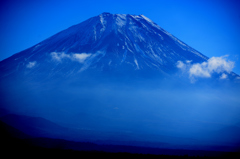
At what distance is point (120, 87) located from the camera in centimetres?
5106

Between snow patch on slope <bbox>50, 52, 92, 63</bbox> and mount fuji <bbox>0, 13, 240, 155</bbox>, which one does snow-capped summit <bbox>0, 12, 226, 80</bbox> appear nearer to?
snow patch on slope <bbox>50, 52, 92, 63</bbox>

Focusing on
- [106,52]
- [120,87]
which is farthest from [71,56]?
[120,87]

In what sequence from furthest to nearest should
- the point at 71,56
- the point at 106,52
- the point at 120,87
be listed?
the point at 71,56
the point at 106,52
the point at 120,87

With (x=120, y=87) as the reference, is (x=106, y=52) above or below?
above

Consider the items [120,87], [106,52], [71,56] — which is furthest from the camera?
[71,56]

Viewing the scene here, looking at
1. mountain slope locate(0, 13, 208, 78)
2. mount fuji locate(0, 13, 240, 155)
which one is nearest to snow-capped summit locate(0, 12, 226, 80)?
mountain slope locate(0, 13, 208, 78)

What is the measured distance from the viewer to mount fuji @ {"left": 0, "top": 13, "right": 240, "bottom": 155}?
132 ft

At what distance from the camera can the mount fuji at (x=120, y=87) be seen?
40125mm

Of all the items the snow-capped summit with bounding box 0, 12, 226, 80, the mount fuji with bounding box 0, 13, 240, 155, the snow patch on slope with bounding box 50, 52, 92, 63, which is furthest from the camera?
the snow patch on slope with bounding box 50, 52, 92, 63

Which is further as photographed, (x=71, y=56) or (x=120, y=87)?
(x=71, y=56)

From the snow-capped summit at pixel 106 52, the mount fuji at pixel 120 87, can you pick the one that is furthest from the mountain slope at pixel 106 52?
the mount fuji at pixel 120 87

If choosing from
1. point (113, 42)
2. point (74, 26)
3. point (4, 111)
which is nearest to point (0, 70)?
point (4, 111)

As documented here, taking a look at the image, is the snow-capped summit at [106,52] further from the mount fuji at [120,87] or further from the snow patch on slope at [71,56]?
the mount fuji at [120,87]

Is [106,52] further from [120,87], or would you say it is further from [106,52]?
[120,87]
